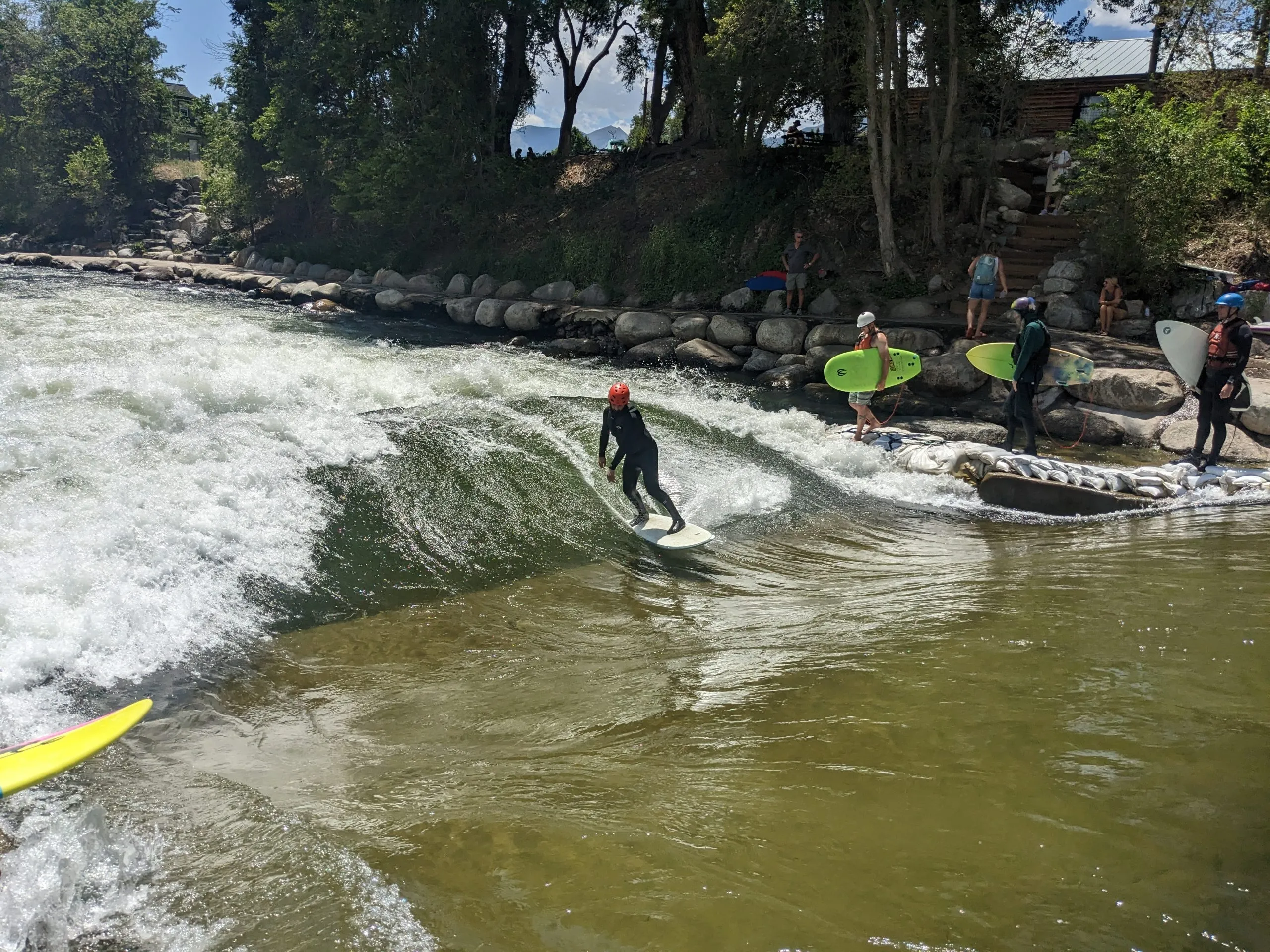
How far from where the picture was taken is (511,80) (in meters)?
25.9

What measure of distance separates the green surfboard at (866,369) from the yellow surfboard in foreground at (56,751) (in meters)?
9.18

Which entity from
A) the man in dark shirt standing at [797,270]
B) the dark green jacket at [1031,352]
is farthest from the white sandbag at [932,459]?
the man in dark shirt standing at [797,270]

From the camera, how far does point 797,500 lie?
8.90 metres

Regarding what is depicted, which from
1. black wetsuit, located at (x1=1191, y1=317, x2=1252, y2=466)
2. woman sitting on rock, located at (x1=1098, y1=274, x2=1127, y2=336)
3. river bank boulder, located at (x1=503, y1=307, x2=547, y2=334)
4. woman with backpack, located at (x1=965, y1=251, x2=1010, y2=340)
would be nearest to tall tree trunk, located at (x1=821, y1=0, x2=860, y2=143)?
woman with backpack, located at (x1=965, y1=251, x2=1010, y2=340)

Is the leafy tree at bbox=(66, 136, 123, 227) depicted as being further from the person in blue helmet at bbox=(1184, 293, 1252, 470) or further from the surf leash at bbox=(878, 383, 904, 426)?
the person in blue helmet at bbox=(1184, 293, 1252, 470)

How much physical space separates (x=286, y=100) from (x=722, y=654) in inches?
1183

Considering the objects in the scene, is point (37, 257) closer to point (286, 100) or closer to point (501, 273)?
point (286, 100)

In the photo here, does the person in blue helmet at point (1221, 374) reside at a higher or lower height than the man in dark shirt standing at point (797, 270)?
lower

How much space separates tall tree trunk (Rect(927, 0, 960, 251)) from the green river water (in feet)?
30.8

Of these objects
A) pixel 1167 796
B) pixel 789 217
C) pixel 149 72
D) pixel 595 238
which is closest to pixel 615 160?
pixel 595 238

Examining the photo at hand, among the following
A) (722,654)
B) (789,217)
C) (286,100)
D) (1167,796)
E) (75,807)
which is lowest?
(75,807)

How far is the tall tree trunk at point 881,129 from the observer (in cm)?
1524

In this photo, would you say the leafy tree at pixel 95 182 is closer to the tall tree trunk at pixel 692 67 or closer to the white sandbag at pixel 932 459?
the tall tree trunk at pixel 692 67

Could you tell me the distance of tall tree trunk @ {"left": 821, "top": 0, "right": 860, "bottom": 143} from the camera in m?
17.0
